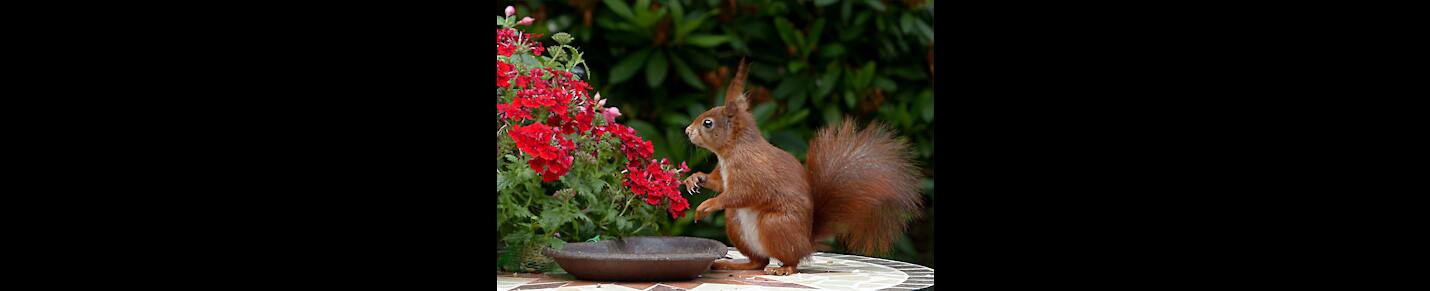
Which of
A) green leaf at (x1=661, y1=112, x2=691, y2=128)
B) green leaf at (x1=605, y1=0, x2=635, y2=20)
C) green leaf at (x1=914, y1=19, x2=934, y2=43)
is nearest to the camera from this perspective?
green leaf at (x1=605, y1=0, x2=635, y2=20)

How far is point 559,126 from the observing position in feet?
10.5

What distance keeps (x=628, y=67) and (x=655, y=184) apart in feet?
3.38

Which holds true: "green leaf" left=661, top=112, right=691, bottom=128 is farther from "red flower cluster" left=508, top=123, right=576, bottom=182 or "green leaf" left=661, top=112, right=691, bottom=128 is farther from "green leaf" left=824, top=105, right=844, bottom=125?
"red flower cluster" left=508, top=123, right=576, bottom=182

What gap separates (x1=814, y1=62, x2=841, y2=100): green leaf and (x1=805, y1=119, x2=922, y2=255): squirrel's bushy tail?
39.2 inches

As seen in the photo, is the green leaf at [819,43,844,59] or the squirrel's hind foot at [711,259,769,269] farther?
the green leaf at [819,43,844,59]

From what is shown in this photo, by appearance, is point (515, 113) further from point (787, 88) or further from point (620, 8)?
point (787, 88)

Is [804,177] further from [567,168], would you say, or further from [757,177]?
[567,168]

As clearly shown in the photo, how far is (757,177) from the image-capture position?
309 cm

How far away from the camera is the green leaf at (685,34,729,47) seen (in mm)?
4176

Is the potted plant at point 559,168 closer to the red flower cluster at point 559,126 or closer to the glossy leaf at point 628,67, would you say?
the red flower cluster at point 559,126

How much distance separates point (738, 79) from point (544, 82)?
1.55 ft

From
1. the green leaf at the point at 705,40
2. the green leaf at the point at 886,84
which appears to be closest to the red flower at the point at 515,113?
the green leaf at the point at 705,40

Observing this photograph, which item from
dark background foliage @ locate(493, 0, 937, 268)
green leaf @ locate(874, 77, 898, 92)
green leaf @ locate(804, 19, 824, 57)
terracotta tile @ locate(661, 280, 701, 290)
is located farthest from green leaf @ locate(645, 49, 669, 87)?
terracotta tile @ locate(661, 280, 701, 290)

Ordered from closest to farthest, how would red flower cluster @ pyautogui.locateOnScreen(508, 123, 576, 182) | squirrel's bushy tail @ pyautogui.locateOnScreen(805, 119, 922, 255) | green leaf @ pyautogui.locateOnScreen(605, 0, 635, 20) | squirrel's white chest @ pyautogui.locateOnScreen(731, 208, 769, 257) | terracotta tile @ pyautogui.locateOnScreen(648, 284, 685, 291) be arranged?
terracotta tile @ pyautogui.locateOnScreen(648, 284, 685, 291), red flower cluster @ pyautogui.locateOnScreen(508, 123, 576, 182), squirrel's white chest @ pyautogui.locateOnScreen(731, 208, 769, 257), squirrel's bushy tail @ pyautogui.locateOnScreen(805, 119, 922, 255), green leaf @ pyautogui.locateOnScreen(605, 0, 635, 20)
